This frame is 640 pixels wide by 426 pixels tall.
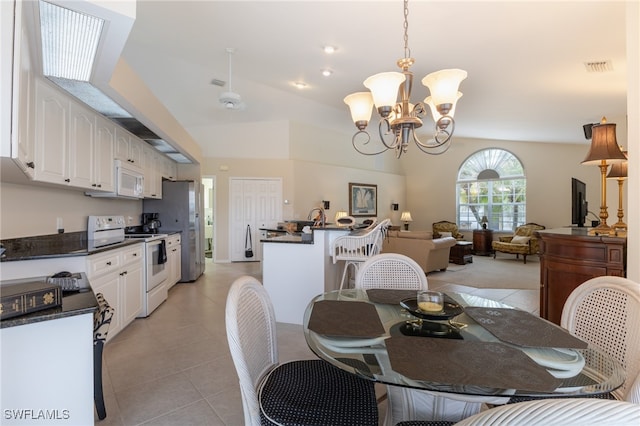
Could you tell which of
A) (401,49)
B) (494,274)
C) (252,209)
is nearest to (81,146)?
(401,49)

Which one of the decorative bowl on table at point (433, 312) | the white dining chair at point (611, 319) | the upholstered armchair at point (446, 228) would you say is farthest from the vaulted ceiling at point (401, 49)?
the upholstered armchair at point (446, 228)

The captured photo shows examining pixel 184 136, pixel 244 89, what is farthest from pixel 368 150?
pixel 184 136

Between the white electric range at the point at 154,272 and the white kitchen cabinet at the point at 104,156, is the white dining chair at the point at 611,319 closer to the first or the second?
the white electric range at the point at 154,272

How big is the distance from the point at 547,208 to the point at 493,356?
8694 millimetres

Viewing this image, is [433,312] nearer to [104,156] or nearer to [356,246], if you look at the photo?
Answer: [356,246]

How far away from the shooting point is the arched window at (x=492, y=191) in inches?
333

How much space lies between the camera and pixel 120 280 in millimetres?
2967

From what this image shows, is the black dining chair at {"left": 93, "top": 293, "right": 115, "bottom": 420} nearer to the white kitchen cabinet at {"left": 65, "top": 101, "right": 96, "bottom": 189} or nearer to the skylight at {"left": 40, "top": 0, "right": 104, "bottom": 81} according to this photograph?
the white kitchen cabinet at {"left": 65, "top": 101, "right": 96, "bottom": 189}

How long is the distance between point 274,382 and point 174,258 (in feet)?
13.1

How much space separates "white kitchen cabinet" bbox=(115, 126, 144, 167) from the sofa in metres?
4.39

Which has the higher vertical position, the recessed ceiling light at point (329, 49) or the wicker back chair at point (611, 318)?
the recessed ceiling light at point (329, 49)

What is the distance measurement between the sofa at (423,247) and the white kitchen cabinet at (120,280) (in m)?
4.20

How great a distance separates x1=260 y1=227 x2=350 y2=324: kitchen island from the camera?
334 cm

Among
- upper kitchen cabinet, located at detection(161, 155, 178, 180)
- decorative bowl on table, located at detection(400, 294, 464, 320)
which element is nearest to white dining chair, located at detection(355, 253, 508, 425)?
decorative bowl on table, located at detection(400, 294, 464, 320)
